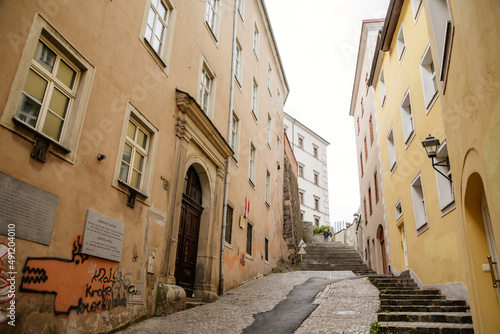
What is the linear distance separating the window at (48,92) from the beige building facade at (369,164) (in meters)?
14.3

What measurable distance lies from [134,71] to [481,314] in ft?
23.7

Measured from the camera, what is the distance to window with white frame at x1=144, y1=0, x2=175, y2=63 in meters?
8.53

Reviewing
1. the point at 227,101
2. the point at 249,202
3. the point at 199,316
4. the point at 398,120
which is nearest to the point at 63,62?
the point at 199,316

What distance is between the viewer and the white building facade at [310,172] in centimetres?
4141

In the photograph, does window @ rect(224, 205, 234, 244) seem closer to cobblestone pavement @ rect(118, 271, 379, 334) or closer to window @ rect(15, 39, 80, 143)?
cobblestone pavement @ rect(118, 271, 379, 334)

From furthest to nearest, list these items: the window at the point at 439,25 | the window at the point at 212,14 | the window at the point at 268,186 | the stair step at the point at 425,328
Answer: the window at the point at 268,186, the window at the point at 212,14, the window at the point at 439,25, the stair step at the point at 425,328

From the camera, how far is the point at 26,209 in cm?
480

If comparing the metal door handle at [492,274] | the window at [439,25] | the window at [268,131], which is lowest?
the metal door handle at [492,274]

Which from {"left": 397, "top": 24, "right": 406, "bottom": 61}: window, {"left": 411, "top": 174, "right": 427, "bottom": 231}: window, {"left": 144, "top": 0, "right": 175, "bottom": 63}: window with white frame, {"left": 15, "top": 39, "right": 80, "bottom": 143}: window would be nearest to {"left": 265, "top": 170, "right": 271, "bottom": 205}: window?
{"left": 411, "top": 174, "right": 427, "bottom": 231}: window

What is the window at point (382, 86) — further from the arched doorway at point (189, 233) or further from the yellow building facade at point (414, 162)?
the arched doorway at point (189, 233)

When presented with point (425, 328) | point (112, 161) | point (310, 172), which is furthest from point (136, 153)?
point (310, 172)

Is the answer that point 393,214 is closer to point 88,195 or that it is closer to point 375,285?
point 375,285

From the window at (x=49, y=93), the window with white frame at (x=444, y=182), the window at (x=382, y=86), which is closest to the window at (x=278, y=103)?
the window at (x=382, y=86)

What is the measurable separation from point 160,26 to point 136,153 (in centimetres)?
338
